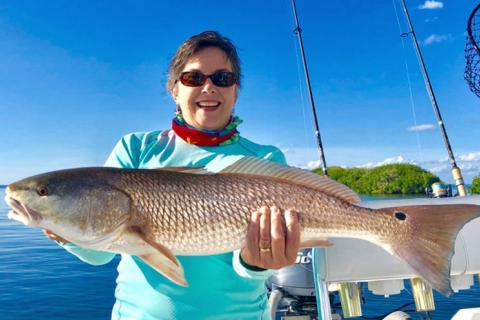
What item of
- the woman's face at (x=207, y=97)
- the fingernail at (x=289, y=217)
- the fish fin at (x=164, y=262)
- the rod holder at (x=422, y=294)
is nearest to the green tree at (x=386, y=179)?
the rod holder at (x=422, y=294)

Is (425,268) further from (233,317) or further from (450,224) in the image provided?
(233,317)

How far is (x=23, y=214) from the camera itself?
1.90 meters

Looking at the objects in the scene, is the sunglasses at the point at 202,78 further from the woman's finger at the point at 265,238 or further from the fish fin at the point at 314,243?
the fish fin at the point at 314,243

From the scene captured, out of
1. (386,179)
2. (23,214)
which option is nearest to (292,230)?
(23,214)

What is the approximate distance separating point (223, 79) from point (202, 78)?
0.15 m

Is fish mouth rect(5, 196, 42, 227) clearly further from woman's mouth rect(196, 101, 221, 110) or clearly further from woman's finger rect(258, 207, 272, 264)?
woman's mouth rect(196, 101, 221, 110)

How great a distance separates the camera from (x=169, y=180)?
212cm

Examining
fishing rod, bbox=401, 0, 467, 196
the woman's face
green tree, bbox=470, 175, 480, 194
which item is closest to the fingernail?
the woman's face

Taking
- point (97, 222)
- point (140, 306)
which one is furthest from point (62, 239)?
point (140, 306)

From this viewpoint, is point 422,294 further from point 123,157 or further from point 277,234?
point 123,157

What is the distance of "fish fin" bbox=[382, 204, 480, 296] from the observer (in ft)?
6.59

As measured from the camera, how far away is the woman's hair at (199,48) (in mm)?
2770

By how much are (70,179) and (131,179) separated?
31cm

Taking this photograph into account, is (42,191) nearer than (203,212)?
Yes
